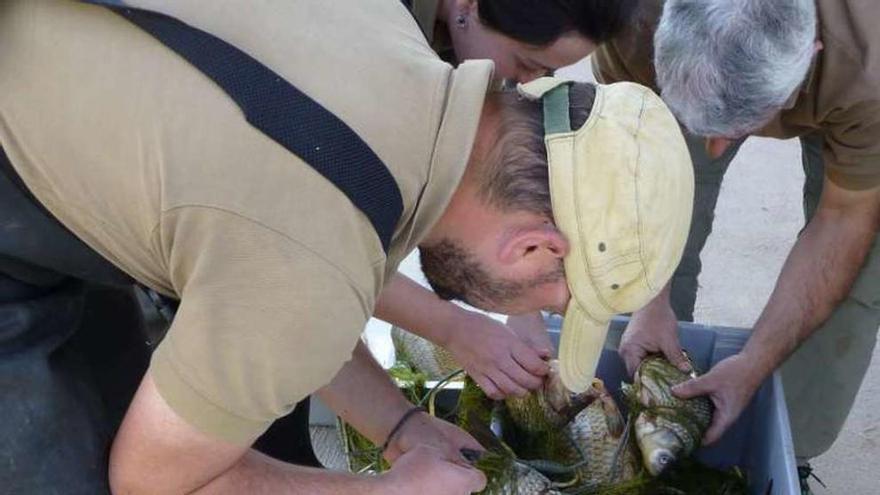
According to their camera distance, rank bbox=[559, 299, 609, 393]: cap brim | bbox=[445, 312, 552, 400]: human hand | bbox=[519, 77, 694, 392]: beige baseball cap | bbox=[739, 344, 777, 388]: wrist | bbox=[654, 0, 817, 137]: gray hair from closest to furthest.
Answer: bbox=[519, 77, 694, 392]: beige baseball cap < bbox=[559, 299, 609, 393]: cap brim < bbox=[654, 0, 817, 137]: gray hair < bbox=[445, 312, 552, 400]: human hand < bbox=[739, 344, 777, 388]: wrist

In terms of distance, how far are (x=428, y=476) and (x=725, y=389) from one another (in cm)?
77

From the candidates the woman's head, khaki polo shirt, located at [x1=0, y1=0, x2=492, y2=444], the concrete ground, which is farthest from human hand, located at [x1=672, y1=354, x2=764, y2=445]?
khaki polo shirt, located at [x1=0, y1=0, x2=492, y2=444]

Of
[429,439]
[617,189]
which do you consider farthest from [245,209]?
[429,439]

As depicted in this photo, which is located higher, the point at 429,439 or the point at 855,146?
the point at 855,146

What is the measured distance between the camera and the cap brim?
5.21 feet

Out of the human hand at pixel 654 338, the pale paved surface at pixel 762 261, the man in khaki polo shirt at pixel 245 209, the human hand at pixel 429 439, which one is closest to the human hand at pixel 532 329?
the human hand at pixel 654 338

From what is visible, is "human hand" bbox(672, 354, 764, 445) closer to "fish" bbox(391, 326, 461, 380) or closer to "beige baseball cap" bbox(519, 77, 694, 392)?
"fish" bbox(391, 326, 461, 380)

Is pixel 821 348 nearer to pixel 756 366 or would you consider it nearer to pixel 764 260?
pixel 756 366

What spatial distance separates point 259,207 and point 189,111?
0.13 m

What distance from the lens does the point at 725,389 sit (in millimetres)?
2256

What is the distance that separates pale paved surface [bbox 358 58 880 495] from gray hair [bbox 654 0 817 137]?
1.02 meters

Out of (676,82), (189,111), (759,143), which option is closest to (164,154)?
(189,111)

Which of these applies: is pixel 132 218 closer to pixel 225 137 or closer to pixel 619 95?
pixel 225 137

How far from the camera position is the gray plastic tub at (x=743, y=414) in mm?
2090
